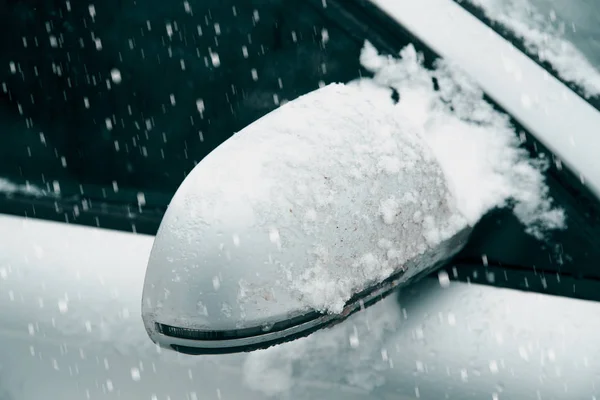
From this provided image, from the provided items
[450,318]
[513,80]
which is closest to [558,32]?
[513,80]

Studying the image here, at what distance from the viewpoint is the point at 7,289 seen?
65.6 inches

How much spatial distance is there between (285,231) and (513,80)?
0.54 meters

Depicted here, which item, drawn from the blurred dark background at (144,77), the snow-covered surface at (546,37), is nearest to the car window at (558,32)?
the snow-covered surface at (546,37)

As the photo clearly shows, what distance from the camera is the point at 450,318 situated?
1.23m

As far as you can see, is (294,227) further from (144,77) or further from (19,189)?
(19,189)

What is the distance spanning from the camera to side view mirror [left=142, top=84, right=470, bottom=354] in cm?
96

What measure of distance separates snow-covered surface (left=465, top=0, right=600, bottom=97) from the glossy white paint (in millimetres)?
75

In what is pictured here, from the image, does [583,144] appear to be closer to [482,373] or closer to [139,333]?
[482,373]

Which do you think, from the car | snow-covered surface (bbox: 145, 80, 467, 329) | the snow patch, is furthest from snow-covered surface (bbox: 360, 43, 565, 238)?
the snow patch

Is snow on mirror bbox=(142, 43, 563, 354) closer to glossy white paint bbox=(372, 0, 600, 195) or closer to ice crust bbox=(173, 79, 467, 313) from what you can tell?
ice crust bbox=(173, 79, 467, 313)

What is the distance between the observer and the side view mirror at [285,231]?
96 centimetres

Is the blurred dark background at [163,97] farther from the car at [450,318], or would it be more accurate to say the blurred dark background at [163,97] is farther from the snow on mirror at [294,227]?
the snow on mirror at [294,227]

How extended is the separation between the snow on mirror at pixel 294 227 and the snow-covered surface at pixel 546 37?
1.21 feet

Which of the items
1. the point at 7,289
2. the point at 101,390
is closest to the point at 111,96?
the point at 7,289
